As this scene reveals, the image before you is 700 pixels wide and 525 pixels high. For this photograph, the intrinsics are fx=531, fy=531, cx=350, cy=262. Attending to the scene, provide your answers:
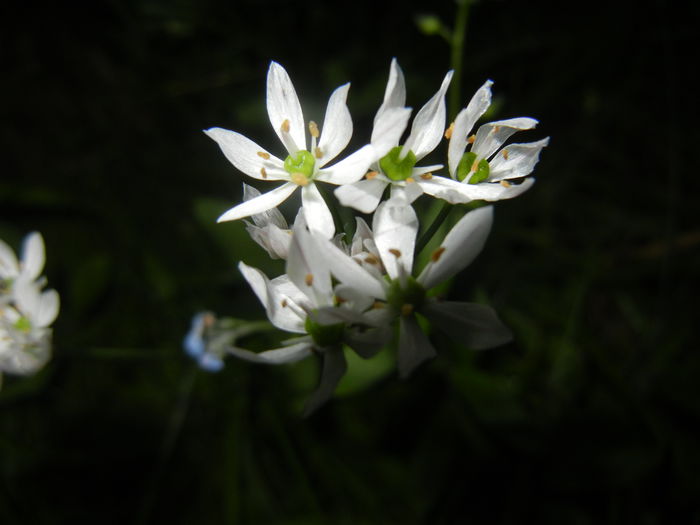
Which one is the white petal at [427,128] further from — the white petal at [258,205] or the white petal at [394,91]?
the white petal at [258,205]

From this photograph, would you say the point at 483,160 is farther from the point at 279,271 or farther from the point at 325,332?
the point at 279,271

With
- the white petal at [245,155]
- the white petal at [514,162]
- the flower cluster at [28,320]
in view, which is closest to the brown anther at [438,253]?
the white petal at [514,162]

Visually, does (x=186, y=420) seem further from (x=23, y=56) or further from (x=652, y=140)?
(x=652, y=140)

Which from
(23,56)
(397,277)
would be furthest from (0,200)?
(397,277)

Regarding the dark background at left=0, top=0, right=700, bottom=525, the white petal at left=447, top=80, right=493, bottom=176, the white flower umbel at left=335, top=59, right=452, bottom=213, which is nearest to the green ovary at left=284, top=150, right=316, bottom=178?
the white flower umbel at left=335, top=59, right=452, bottom=213

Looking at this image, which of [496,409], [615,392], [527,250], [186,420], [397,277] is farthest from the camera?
[527,250]

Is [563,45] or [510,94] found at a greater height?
[563,45]

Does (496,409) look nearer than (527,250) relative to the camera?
Yes
